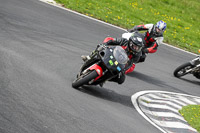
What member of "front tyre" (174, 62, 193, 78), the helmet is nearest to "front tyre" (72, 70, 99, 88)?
the helmet

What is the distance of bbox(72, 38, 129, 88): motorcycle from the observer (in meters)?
7.92

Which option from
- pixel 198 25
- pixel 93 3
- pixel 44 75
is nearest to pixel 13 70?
pixel 44 75

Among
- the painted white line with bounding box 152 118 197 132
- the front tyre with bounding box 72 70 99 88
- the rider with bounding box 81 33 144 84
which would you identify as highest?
the rider with bounding box 81 33 144 84

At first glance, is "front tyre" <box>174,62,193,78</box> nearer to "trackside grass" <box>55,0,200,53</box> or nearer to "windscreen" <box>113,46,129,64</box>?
"trackside grass" <box>55,0,200,53</box>

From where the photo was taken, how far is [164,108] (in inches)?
365

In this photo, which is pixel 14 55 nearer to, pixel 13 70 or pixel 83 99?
pixel 13 70

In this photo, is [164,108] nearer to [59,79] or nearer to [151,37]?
[59,79]

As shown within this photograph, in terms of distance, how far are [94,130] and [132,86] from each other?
4.65 metres

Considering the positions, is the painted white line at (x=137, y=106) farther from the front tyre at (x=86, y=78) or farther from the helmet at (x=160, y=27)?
the helmet at (x=160, y=27)

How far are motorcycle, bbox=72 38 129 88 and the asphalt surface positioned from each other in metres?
0.34

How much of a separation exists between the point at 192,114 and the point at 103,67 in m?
2.84

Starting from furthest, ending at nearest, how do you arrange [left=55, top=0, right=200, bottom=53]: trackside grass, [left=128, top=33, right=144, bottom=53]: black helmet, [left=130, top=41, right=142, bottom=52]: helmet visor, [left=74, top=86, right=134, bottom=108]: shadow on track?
[left=55, top=0, right=200, bottom=53]: trackside grass, [left=130, top=41, right=142, bottom=52]: helmet visor, [left=128, top=33, right=144, bottom=53]: black helmet, [left=74, top=86, right=134, bottom=108]: shadow on track

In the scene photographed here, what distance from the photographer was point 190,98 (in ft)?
36.6

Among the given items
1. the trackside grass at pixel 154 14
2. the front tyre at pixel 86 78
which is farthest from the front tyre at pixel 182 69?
the front tyre at pixel 86 78
